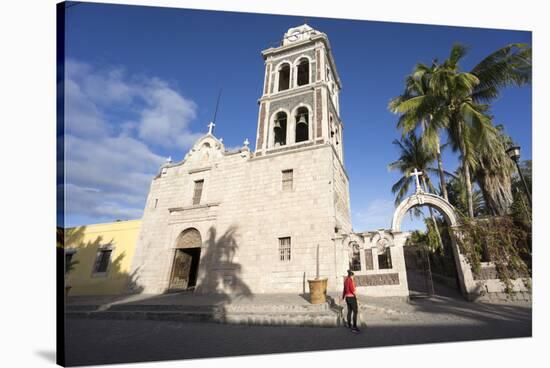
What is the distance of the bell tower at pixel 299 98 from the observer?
1338 cm

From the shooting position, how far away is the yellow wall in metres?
13.0

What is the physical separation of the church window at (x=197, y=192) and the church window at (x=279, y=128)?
15.5 ft

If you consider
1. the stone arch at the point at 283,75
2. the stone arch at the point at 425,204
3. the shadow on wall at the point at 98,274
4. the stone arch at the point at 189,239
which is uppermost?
the stone arch at the point at 283,75

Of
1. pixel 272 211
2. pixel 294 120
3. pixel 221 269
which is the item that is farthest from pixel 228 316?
pixel 294 120

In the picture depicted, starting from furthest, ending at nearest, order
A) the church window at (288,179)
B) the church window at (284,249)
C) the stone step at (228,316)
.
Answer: the church window at (288,179), the church window at (284,249), the stone step at (228,316)

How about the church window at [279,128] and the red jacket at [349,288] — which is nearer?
the red jacket at [349,288]

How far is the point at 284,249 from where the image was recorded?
36.3 feet

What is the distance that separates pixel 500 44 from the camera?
312 inches

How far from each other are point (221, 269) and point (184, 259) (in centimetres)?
295

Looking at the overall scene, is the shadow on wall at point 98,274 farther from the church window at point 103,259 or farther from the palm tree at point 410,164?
the palm tree at point 410,164

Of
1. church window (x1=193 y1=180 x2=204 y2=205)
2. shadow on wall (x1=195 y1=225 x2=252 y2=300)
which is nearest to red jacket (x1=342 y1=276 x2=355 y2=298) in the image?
shadow on wall (x1=195 y1=225 x2=252 y2=300)

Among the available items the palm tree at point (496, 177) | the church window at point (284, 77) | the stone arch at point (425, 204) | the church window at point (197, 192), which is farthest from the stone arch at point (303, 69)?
the palm tree at point (496, 177)

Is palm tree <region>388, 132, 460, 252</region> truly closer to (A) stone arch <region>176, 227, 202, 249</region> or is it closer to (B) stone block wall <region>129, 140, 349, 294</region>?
(B) stone block wall <region>129, 140, 349, 294</region>

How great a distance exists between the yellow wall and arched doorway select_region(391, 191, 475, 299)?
12820 millimetres
